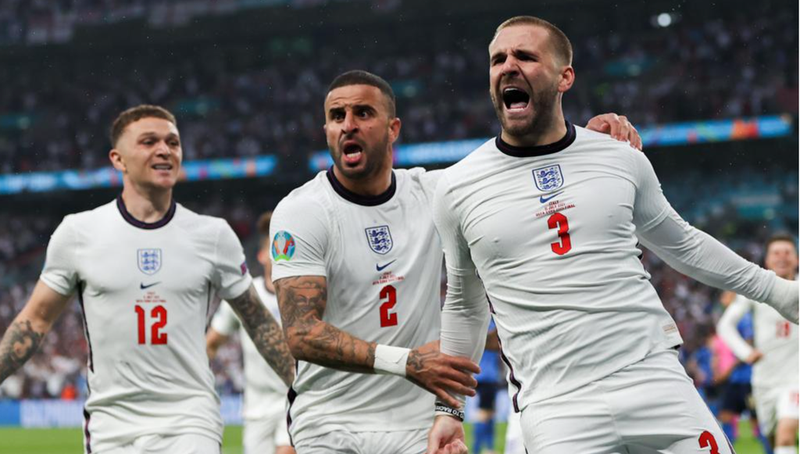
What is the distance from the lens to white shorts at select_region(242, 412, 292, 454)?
9219 millimetres

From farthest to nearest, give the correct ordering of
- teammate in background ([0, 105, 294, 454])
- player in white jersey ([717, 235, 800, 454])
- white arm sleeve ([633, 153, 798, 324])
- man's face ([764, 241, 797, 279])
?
player in white jersey ([717, 235, 800, 454]), man's face ([764, 241, 797, 279]), teammate in background ([0, 105, 294, 454]), white arm sleeve ([633, 153, 798, 324])

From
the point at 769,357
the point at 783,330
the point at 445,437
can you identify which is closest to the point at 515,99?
Answer: the point at 445,437

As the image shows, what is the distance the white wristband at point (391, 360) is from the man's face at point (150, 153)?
2.14 metres

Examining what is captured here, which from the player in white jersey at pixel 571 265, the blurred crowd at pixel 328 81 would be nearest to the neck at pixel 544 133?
the player in white jersey at pixel 571 265

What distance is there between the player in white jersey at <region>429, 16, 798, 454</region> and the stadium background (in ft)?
73.1

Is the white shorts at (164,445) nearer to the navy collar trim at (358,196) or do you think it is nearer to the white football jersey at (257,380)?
the navy collar trim at (358,196)

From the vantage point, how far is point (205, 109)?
40.4 m

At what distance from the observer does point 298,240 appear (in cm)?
471

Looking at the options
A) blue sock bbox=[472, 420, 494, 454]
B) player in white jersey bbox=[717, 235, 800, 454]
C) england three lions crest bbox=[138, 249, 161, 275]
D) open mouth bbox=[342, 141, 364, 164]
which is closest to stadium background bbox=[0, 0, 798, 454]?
blue sock bbox=[472, 420, 494, 454]

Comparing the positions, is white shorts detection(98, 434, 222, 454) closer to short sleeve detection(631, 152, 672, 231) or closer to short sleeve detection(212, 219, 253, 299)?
short sleeve detection(212, 219, 253, 299)

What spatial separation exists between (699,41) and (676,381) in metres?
32.2

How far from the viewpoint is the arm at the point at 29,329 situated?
5820 mm

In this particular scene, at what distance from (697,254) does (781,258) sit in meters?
6.46

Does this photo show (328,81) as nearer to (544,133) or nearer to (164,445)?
(164,445)
